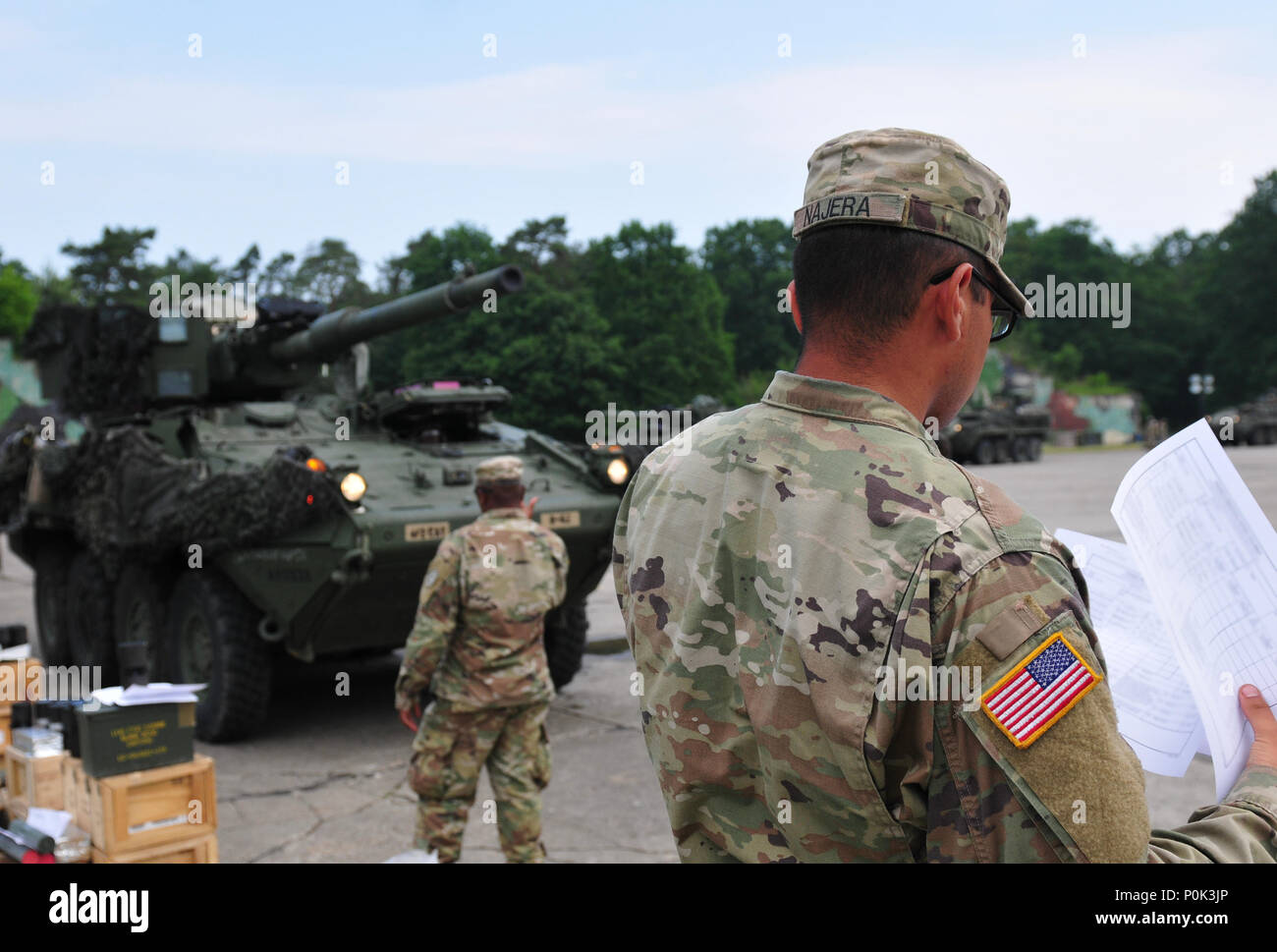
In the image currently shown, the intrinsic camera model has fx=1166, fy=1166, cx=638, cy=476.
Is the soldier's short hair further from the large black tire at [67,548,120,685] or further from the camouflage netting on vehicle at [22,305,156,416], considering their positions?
the camouflage netting on vehicle at [22,305,156,416]

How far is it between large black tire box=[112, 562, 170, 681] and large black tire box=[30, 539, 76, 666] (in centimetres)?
114

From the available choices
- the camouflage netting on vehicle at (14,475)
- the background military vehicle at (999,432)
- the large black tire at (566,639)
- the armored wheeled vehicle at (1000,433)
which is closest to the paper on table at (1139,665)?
the large black tire at (566,639)

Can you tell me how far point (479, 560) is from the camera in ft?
15.4

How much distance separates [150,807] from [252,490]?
314 cm

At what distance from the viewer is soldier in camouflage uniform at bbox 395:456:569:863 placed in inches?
180

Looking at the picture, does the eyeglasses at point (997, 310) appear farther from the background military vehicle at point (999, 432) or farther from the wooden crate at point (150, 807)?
the background military vehicle at point (999, 432)

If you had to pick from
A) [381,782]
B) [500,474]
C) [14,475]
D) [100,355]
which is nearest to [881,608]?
[500,474]

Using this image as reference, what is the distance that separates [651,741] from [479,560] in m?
3.12

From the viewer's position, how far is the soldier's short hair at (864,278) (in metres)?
1.39

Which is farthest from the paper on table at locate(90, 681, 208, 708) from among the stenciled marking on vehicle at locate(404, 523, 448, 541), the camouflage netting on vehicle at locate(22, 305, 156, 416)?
the camouflage netting on vehicle at locate(22, 305, 156, 416)

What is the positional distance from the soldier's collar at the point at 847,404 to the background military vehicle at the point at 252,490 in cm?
534

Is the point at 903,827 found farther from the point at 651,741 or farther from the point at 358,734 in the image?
the point at 358,734

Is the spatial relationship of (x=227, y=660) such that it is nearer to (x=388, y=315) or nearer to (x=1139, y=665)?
(x=388, y=315)
